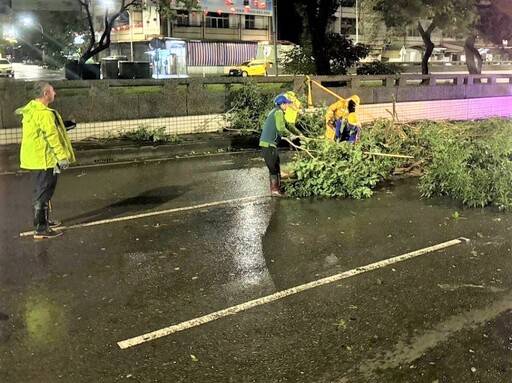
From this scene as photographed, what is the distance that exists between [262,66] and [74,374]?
42.5 meters

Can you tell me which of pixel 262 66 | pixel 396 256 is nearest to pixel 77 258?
pixel 396 256

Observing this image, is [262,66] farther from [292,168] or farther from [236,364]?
[236,364]

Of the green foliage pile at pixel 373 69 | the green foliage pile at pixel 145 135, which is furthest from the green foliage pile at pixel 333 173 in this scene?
the green foliage pile at pixel 373 69

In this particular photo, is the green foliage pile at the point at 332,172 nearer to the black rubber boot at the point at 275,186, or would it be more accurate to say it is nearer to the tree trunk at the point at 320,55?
the black rubber boot at the point at 275,186

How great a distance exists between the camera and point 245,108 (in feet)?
49.1

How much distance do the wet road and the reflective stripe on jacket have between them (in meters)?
0.92

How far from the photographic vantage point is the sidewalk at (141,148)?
11.2 meters

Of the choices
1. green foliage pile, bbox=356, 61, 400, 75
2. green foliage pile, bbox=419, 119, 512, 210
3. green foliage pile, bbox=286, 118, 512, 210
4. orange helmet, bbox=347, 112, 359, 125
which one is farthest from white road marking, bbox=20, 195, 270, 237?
green foliage pile, bbox=356, 61, 400, 75

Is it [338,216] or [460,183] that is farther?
[460,183]

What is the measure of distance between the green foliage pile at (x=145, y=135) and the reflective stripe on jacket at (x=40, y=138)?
659 cm

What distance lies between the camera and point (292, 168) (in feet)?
29.5

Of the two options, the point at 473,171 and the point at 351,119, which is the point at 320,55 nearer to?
the point at 351,119

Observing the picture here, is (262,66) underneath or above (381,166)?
above

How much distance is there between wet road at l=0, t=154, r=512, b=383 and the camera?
3.88 metres
